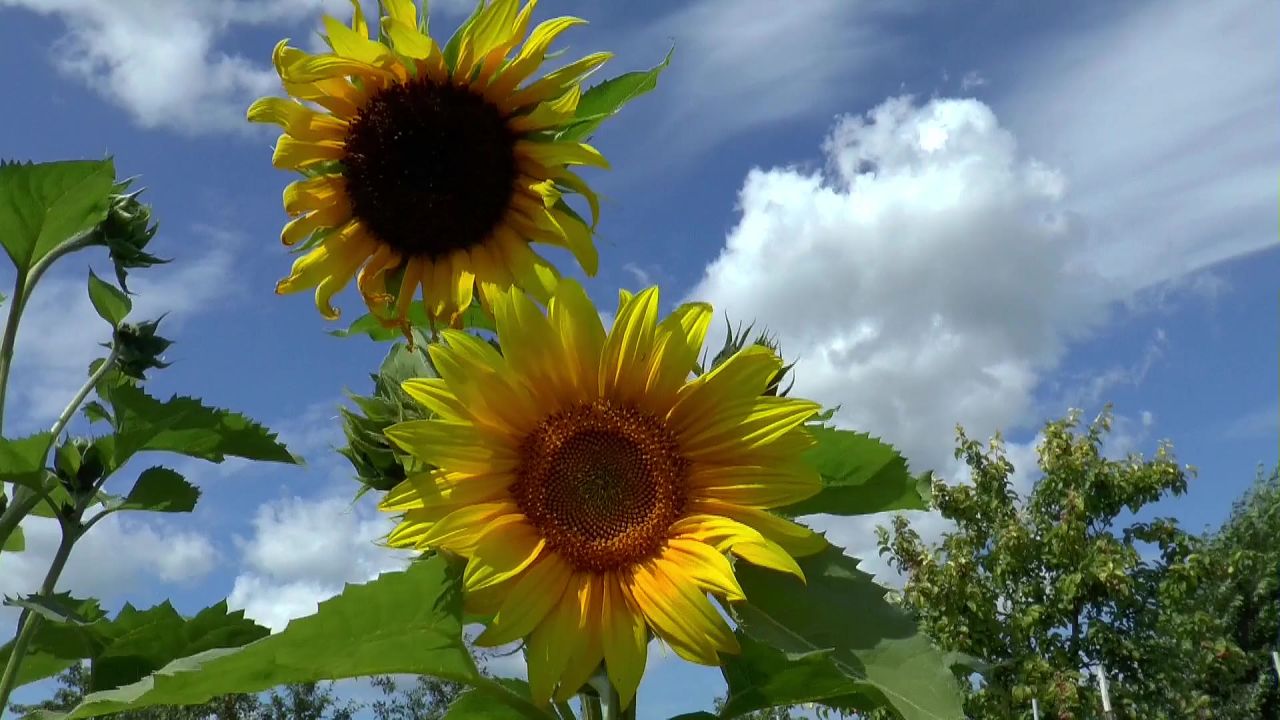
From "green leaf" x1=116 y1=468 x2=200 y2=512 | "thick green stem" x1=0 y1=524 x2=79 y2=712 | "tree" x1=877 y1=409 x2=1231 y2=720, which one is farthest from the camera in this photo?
"tree" x1=877 y1=409 x2=1231 y2=720

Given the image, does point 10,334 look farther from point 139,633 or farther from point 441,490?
point 441,490

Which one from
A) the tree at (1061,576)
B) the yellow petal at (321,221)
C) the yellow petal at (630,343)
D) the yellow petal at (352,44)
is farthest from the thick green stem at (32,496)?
the tree at (1061,576)

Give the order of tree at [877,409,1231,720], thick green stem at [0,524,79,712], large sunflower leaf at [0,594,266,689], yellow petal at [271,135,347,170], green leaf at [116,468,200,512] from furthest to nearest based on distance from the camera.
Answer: tree at [877,409,1231,720] → green leaf at [116,468,200,512] → thick green stem at [0,524,79,712] → large sunflower leaf at [0,594,266,689] → yellow petal at [271,135,347,170]

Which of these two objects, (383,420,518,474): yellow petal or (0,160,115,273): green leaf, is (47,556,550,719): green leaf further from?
(0,160,115,273): green leaf

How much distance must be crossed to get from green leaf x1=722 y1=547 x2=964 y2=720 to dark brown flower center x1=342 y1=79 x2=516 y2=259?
66cm

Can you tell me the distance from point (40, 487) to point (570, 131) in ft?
3.72

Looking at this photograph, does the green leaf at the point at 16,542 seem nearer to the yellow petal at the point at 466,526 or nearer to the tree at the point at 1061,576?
the yellow petal at the point at 466,526

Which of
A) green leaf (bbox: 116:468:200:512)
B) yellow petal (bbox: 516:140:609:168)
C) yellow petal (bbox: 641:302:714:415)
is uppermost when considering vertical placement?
yellow petal (bbox: 516:140:609:168)

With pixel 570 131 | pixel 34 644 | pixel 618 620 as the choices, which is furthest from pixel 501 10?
pixel 34 644

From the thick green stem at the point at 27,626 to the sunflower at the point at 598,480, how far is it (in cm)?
122

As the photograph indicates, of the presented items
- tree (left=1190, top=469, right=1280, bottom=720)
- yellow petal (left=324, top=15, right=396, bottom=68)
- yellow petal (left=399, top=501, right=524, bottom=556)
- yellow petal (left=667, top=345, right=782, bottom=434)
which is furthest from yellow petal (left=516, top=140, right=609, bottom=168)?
tree (left=1190, top=469, right=1280, bottom=720)

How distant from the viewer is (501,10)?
56.8 inches

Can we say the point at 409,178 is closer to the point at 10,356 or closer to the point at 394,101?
the point at 394,101

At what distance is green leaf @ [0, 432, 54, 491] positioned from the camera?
1841 millimetres
